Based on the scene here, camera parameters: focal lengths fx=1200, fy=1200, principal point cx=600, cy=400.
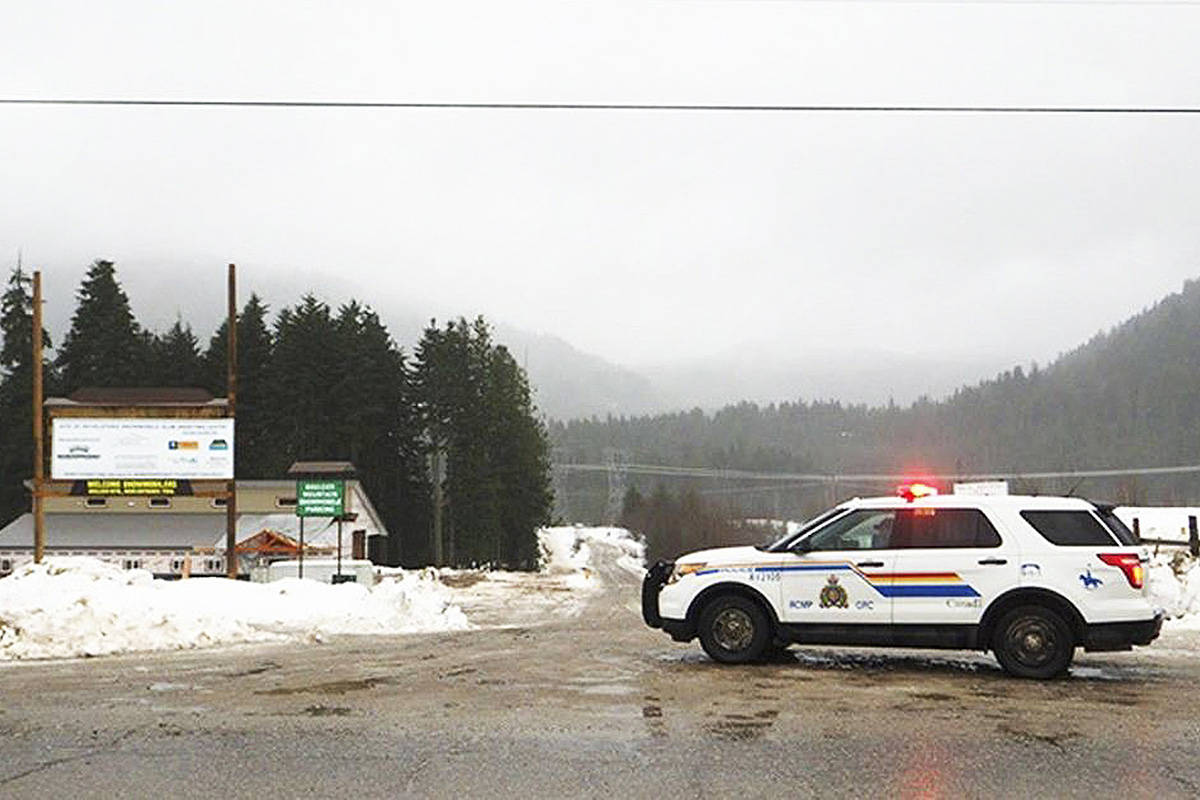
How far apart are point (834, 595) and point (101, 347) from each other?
256 ft

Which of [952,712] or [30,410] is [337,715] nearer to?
[952,712]

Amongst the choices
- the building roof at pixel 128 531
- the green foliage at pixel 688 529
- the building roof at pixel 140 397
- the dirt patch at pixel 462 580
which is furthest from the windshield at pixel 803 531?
the green foliage at pixel 688 529

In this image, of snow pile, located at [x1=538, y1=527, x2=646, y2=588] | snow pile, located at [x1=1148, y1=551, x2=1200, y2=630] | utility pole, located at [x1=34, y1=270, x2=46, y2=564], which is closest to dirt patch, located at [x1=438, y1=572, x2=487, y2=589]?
snow pile, located at [x1=538, y1=527, x2=646, y2=588]

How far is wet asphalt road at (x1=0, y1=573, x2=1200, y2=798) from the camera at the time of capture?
7.41 meters

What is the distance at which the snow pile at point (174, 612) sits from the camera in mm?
16062

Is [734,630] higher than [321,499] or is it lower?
lower

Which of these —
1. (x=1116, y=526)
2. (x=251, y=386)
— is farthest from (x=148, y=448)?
(x=251, y=386)

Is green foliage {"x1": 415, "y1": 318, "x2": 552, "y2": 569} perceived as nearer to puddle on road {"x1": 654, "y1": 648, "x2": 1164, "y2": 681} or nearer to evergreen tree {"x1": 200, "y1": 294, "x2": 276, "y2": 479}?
evergreen tree {"x1": 200, "y1": 294, "x2": 276, "y2": 479}

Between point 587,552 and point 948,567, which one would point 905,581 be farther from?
point 587,552

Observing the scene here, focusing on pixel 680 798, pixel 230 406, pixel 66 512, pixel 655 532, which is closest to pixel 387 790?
pixel 680 798

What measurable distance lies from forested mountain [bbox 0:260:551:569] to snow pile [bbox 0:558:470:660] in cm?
4942

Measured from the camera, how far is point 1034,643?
11898 mm

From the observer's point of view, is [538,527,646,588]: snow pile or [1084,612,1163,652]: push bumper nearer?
[1084,612,1163,652]: push bumper

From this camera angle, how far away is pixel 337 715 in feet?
32.3
